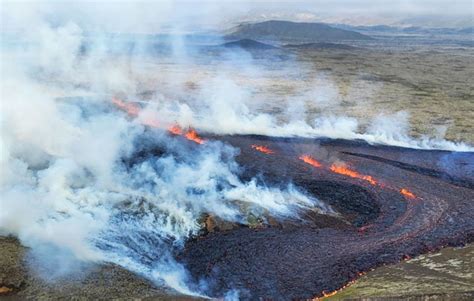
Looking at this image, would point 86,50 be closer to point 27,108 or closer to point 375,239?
point 27,108

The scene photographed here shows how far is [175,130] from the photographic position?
5059 cm

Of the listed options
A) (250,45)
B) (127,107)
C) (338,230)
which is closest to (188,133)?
(127,107)

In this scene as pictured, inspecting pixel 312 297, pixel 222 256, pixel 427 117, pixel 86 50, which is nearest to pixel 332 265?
pixel 312 297

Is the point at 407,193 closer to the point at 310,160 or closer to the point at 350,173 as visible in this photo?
the point at 350,173

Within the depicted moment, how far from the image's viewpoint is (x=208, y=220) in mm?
29984

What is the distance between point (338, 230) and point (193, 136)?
896 inches

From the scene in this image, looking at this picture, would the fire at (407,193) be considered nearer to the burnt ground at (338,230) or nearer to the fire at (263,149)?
the burnt ground at (338,230)

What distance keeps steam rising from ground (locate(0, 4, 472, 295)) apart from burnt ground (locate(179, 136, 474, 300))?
1.48 meters

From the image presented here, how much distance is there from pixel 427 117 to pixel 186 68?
6675 cm

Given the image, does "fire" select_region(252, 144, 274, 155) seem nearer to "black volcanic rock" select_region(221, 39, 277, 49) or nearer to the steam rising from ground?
the steam rising from ground

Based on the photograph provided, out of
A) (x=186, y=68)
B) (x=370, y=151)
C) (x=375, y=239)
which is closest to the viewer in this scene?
(x=375, y=239)

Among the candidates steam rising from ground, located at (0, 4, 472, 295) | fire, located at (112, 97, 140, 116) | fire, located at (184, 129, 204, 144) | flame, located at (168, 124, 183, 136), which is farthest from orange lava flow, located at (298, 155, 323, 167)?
fire, located at (112, 97, 140, 116)

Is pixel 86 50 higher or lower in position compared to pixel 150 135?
higher

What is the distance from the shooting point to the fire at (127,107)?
2329 inches
